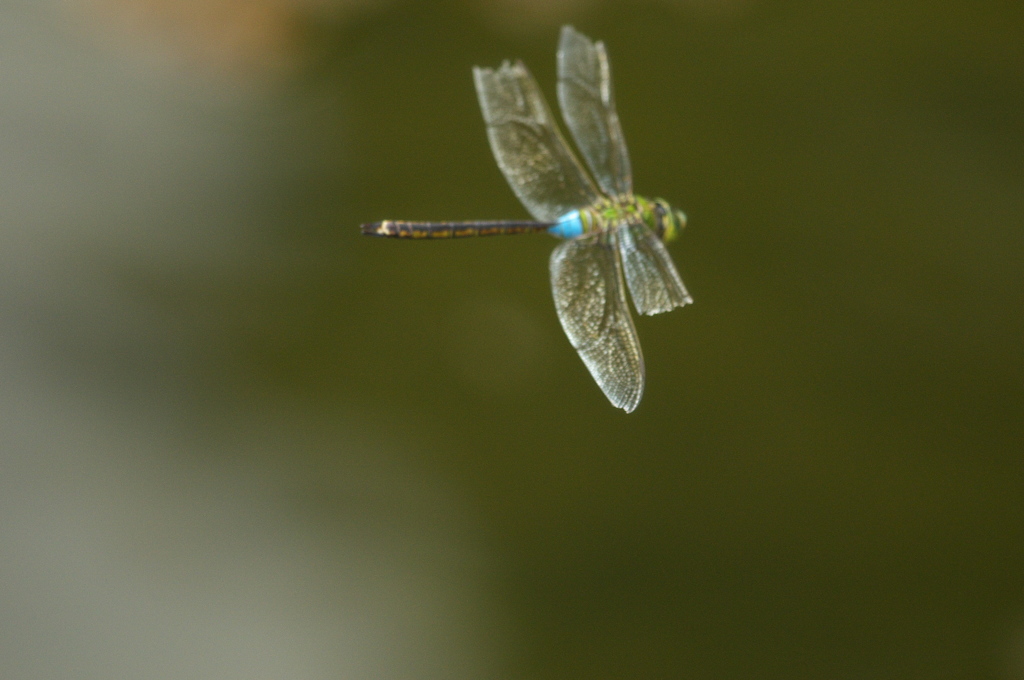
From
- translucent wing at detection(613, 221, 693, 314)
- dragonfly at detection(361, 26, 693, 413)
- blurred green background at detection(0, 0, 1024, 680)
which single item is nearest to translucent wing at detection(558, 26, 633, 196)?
dragonfly at detection(361, 26, 693, 413)

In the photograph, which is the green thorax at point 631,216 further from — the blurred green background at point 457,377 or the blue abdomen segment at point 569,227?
the blurred green background at point 457,377

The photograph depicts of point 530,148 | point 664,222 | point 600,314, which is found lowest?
point 600,314

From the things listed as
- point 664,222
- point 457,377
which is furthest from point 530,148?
point 457,377

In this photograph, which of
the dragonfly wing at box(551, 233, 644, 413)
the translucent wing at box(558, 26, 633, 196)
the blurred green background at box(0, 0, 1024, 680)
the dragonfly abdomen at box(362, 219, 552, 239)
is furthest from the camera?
the blurred green background at box(0, 0, 1024, 680)

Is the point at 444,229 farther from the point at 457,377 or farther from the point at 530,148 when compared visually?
the point at 457,377

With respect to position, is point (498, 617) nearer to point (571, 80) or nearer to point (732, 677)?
point (732, 677)

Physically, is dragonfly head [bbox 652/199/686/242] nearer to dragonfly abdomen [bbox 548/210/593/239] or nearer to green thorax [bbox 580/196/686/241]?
green thorax [bbox 580/196/686/241]

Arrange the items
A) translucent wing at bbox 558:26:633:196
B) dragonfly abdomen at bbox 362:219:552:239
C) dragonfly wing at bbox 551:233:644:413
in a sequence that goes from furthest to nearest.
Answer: translucent wing at bbox 558:26:633:196, dragonfly abdomen at bbox 362:219:552:239, dragonfly wing at bbox 551:233:644:413
